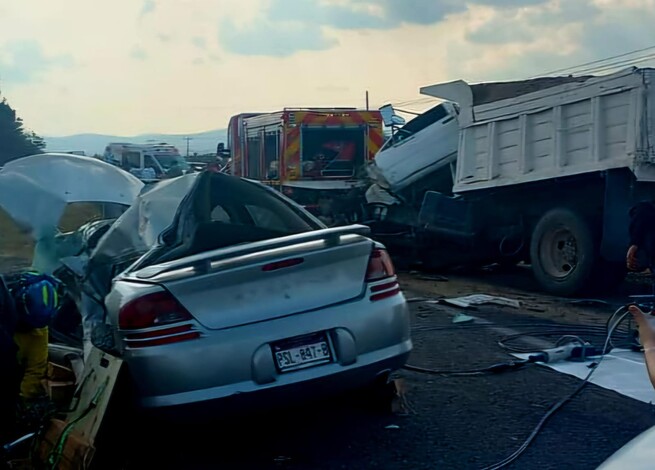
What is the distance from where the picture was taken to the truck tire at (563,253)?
10445mm

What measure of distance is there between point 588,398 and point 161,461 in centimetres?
276

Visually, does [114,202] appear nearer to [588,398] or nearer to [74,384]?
[74,384]

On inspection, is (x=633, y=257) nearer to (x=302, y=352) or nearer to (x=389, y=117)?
(x=302, y=352)

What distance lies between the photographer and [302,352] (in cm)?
477

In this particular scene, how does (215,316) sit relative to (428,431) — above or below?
above

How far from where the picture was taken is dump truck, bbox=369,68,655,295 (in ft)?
32.4

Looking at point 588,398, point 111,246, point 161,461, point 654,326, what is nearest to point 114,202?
point 111,246

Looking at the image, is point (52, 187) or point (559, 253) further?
point (559, 253)

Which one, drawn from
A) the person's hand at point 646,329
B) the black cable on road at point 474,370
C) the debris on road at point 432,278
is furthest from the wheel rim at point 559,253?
the person's hand at point 646,329

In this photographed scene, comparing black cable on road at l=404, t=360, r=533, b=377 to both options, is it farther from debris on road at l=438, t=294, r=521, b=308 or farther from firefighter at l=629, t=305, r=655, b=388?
debris on road at l=438, t=294, r=521, b=308

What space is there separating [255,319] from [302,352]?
→ 0.30 meters

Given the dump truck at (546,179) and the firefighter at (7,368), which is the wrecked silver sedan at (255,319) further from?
the dump truck at (546,179)

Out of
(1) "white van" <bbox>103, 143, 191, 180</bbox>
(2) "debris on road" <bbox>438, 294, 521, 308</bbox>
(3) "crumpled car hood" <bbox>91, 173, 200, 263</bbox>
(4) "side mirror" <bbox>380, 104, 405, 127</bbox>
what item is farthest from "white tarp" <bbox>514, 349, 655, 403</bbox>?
(1) "white van" <bbox>103, 143, 191, 180</bbox>

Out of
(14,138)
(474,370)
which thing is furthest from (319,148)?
(14,138)
